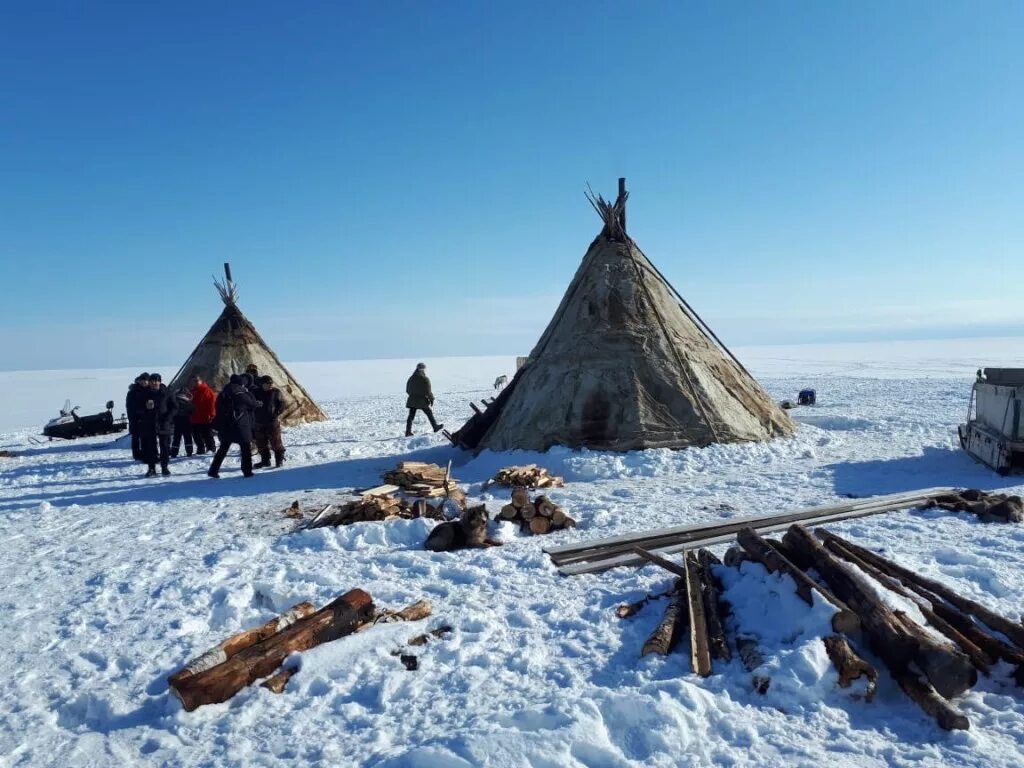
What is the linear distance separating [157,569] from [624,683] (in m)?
4.64

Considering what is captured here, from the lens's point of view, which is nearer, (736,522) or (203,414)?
(736,522)

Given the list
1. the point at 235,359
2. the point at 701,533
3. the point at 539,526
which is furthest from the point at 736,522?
the point at 235,359

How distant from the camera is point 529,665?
14.0ft

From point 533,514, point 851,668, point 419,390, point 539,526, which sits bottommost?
point 851,668

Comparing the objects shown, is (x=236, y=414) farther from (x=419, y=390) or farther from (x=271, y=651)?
(x=271, y=651)

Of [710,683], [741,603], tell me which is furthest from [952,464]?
[710,683]

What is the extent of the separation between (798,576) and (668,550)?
1.72 m

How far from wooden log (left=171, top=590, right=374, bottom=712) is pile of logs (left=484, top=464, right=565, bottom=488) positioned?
4.63 m

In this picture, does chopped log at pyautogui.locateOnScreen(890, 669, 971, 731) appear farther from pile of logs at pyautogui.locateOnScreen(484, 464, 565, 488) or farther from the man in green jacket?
the man in green jacket

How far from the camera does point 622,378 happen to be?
11867mm

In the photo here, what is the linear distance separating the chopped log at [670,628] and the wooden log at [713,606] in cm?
17

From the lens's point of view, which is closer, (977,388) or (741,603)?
(741,603)

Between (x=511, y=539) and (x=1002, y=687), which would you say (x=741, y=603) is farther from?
(x=511, y=539)

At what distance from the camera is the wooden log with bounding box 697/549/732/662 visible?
4.25 metres
